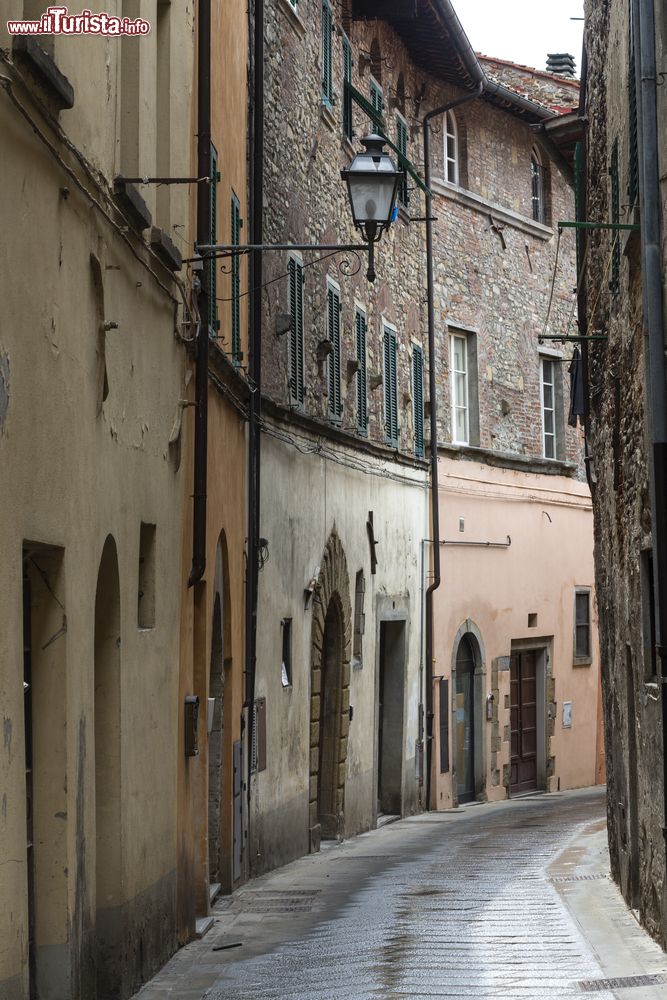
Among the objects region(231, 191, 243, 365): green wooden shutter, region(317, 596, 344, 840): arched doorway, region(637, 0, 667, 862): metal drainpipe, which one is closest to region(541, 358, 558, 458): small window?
region(317, 596, 344, 840): arched doorway

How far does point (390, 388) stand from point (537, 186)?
24.5 ft

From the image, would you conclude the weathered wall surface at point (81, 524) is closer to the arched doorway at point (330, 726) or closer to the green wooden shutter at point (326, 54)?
the arched doorway at point (330, 726)

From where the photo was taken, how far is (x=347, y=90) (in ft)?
62.5

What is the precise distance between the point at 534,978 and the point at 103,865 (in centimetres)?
222

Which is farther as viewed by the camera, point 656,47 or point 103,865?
point 656,47

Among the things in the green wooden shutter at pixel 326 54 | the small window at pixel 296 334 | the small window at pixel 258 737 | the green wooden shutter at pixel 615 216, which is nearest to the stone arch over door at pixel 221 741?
the small window at pixel 258 737

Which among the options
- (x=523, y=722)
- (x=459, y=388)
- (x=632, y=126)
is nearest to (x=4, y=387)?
(x=632, y=126)

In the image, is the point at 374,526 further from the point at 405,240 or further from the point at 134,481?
the point at 134,481

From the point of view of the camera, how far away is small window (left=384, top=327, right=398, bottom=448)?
2052cm

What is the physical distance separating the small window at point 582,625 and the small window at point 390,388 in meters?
6.85

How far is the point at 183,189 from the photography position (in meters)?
10.4

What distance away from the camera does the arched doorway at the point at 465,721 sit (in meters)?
23.0

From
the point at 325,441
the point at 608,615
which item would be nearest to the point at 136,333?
the point at 608,615

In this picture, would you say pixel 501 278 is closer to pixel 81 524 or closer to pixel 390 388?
pixel 390 388
